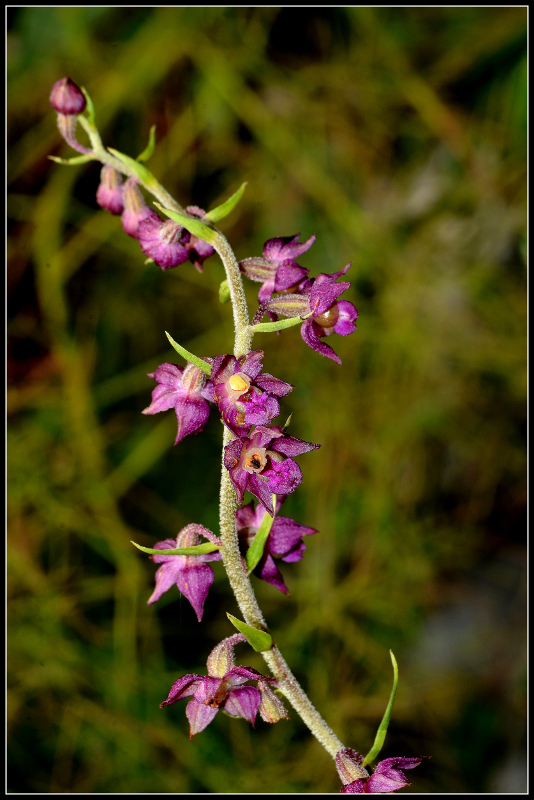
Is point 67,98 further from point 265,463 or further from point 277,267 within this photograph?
point 265,463

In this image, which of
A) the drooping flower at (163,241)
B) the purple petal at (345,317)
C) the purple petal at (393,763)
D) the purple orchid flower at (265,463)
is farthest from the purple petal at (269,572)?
the drooping flower at (163,241)

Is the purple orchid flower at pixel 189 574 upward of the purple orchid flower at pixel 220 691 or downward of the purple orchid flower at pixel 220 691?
upward

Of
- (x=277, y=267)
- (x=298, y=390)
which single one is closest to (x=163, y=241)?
(x=277, y=267)

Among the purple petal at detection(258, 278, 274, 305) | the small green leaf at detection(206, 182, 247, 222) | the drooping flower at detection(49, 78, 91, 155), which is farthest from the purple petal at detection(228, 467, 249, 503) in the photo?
the drooping flower at detection(49, 78, 91, 155)

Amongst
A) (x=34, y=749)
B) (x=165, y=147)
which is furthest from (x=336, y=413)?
(x=34, y=749)

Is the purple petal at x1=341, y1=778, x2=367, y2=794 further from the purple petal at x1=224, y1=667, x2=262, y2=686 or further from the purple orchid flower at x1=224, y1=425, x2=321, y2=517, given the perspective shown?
the purple orchid flower at x1=224, y1=425, x2=321, y2=517

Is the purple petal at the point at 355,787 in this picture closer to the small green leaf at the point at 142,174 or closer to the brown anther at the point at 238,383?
the brown anther at the point at 238,383
